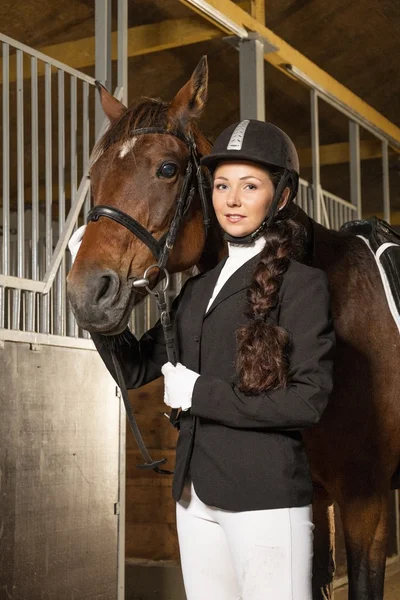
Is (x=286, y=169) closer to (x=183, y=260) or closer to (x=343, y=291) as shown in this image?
(x=183, y=260)

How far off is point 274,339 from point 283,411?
0.43 ft

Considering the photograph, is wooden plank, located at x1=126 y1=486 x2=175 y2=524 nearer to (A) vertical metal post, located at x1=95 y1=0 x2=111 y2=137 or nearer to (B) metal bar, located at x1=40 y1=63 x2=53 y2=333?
(B) metal bar, located at x1=40 y1=63 x2=53 y2=333

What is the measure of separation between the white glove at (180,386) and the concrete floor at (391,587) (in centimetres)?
321

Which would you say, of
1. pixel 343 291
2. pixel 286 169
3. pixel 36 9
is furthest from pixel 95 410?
pixel 36 9

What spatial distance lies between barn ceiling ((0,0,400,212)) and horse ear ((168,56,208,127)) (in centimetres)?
295

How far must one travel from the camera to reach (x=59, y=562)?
3020 millimetres

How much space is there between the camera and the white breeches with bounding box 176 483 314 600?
1.46 meters

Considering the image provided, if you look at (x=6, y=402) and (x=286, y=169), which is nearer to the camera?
(x=286, y=169)

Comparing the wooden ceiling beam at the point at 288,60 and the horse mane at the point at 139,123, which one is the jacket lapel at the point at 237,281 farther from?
the wooden ceiling beam at the point at 288,60

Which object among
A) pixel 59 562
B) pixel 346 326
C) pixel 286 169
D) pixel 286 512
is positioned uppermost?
pixel 286 169

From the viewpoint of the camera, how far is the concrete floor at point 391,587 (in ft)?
14.3

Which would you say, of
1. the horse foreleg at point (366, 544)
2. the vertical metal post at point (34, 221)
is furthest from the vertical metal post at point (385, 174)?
the horse foreleg at point (366, 544)

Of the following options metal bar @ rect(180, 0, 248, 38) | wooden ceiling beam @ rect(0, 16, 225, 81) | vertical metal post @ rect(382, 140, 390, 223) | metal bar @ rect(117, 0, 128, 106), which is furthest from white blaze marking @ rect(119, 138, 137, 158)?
vertical metal post @ rect(382, 140, 390, 223)

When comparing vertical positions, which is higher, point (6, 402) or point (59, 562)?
point (6, 402)
